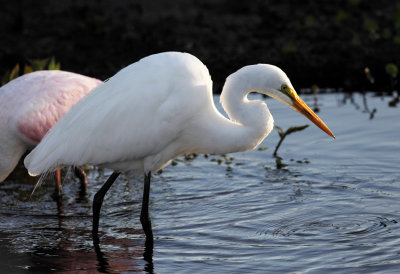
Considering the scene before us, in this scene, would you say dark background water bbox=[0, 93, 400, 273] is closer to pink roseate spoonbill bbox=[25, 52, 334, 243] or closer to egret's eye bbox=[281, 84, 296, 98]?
pink roseate spoonbill bbox=[25, 52, 334, 243]

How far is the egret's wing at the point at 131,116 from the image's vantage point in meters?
5.10

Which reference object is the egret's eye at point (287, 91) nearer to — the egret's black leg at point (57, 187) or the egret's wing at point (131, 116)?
the egret's wing at point (131, 116)

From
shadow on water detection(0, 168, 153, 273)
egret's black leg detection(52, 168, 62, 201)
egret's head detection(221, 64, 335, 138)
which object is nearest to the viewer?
egret's head detection(221, 64, 335, 138)

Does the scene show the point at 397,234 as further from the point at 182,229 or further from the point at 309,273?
the point at 182,229

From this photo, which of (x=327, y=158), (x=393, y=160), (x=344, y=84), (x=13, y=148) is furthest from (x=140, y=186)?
(x=344, y=84)

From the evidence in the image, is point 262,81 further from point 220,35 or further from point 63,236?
point 220,35

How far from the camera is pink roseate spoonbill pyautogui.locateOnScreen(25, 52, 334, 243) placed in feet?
16.7

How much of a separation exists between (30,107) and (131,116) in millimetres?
1363

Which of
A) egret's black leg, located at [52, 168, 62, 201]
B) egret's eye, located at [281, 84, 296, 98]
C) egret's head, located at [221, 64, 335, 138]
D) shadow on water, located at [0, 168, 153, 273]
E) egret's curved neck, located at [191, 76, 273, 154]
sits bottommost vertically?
shadow on water, located at [0, 168, 153, 273]

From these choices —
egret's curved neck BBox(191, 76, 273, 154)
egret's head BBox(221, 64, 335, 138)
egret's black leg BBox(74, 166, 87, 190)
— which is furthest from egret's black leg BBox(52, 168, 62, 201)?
egret's head BBox(221, 64, 335, 138)

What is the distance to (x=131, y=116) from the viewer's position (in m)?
5.17

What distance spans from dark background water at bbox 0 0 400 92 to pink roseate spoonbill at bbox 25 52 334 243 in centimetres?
464

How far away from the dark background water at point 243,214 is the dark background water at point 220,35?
2.23m

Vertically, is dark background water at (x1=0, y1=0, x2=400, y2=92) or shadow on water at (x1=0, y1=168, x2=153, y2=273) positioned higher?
dark background water at (x1=0, y1=0, x2=400, y2=92)
